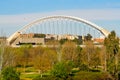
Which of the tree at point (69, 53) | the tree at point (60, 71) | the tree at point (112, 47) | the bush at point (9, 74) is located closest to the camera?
the bush at point (9, 74)

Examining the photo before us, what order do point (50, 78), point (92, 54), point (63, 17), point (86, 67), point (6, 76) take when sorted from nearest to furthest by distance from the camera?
1. point (6, 76)
2. point (50, 78)
3. point (86, 67)
4. point (92, 54)
5. point (63, 17)

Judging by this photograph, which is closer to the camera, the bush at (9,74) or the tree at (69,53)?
the bush at (9,74)

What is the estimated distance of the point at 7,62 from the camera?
37062 mm

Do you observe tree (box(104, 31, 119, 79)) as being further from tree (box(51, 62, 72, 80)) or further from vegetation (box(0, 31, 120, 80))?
tree (box(51, 62, 72, 80))

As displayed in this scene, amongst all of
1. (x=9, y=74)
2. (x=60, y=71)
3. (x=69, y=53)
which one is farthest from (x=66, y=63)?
(x=69, y=53)

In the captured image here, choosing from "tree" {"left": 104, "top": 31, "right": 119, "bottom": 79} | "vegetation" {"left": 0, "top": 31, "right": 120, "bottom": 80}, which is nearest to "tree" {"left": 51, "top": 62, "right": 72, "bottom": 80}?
"vegetation" {"left": 0, "top": 31, "right": 120, "bottom": 80}

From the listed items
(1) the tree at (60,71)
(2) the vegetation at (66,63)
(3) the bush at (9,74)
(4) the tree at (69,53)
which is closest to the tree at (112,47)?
(2) the vegetation at (66,63)

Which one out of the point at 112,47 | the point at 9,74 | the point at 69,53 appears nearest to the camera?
the point at 9,74

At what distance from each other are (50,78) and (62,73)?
1.53 m

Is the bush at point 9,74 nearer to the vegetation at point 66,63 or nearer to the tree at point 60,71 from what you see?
the vegetation at point 66,63

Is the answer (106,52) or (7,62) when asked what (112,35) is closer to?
(106,52)

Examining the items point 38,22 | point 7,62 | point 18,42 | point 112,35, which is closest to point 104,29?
point 38,22

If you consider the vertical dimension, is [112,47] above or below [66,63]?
above

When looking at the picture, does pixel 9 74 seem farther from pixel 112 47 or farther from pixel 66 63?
pixel 112 47
